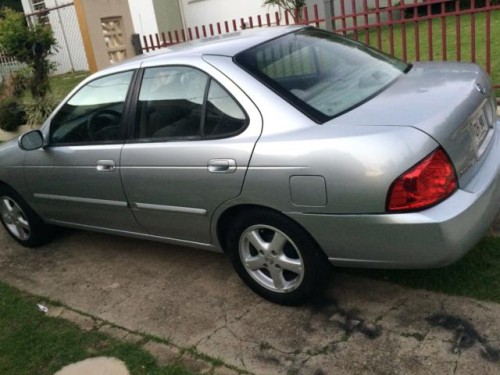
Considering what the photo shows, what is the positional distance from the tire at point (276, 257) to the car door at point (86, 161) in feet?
3.33

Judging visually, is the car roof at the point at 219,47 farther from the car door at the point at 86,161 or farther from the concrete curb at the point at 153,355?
the concrete curb at the point at 153,355

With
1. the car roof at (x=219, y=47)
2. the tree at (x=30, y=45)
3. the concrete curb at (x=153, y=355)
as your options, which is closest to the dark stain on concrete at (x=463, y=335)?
the concrete curb at (x=153, y=355)

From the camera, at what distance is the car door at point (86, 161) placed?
3.94 metres

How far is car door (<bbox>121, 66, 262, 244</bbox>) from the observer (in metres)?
3.21

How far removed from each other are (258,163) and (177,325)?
3.99 feet

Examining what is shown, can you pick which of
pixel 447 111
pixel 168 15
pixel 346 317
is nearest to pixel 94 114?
pixel 346 317

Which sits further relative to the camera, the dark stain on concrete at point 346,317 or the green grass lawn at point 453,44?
the green grass lawn at point 453,44

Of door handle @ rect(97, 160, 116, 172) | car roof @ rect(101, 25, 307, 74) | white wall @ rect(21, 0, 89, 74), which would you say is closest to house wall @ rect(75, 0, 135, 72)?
car roof @ rect(101, 25, 307, 74)

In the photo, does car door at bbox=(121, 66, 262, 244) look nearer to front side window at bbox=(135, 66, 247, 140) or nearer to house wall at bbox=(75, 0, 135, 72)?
front side window at bbox=(135, 66, 247, 140)

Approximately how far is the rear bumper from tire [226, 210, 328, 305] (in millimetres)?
109

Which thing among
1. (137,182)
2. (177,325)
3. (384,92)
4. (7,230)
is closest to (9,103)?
(7,230)

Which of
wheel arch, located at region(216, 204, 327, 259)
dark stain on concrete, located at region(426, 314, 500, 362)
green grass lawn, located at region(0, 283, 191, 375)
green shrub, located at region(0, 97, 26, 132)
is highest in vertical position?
wheel arch, located at region(216, 204, 327, 259)

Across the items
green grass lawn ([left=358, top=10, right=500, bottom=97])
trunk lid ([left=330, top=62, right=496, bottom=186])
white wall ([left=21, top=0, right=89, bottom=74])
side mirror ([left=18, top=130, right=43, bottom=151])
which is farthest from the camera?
white wall ([left=21, top=0, right=89, bottom=74])

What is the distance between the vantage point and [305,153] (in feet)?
9.44
